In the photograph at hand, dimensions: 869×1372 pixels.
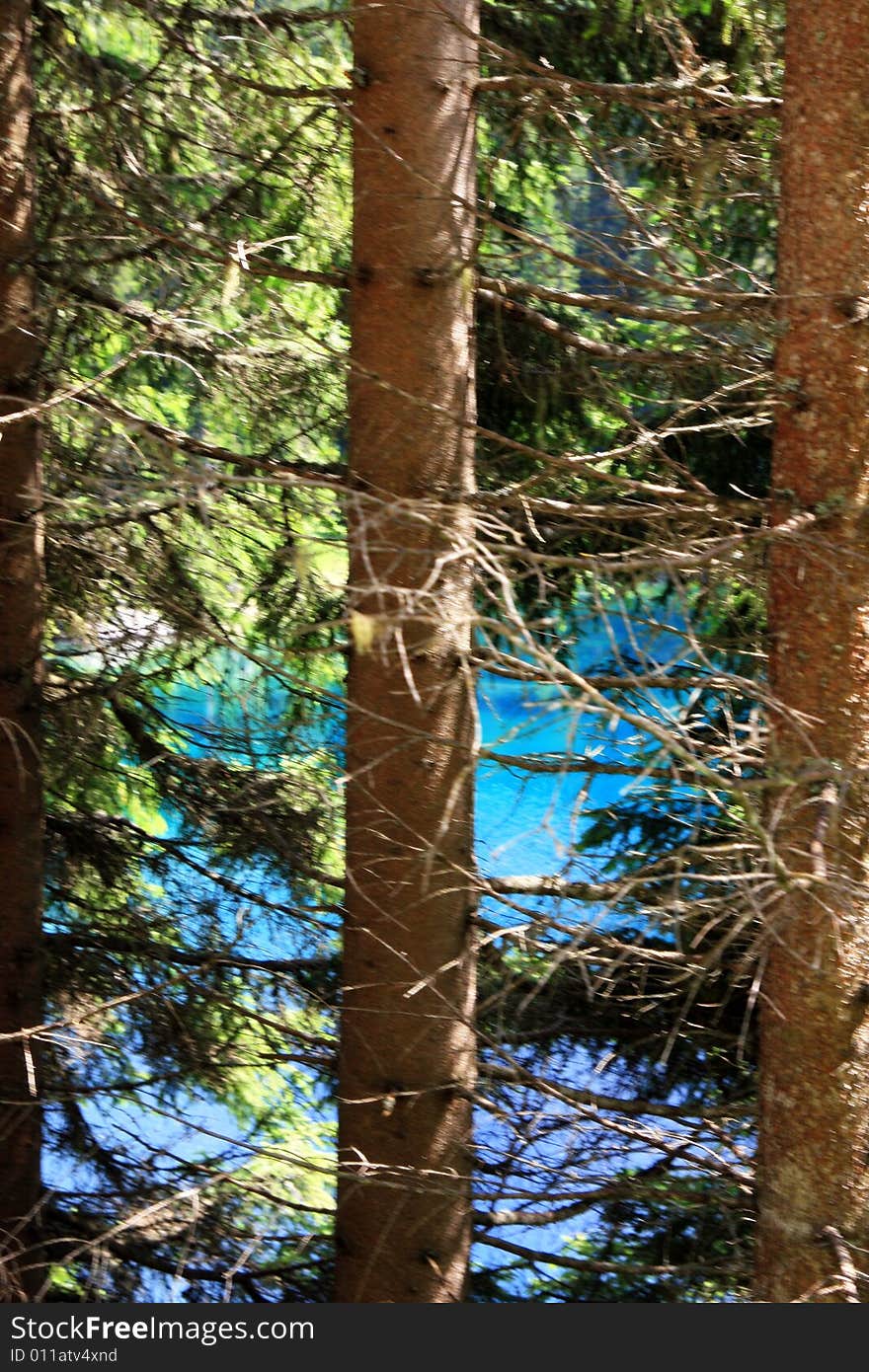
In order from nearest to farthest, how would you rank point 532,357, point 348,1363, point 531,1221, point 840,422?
point 840,422, point 348,1363, point 531,1221, point 532,357

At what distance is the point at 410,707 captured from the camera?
363 cm

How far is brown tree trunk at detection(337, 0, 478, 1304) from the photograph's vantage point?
11.6ft

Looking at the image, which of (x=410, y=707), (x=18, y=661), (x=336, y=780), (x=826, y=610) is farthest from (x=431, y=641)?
(x=18, y=661)

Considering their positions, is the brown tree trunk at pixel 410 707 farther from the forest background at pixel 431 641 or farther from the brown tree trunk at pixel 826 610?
the brown tree trunk at pixel 826 610

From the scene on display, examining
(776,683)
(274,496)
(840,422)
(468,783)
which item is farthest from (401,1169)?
(274,496)

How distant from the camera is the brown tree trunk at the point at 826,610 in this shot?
2.96m

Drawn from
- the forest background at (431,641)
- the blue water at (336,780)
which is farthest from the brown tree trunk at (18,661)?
the blue water at (336,780)

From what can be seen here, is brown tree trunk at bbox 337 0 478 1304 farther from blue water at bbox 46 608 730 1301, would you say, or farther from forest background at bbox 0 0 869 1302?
blue water at bbox 46 608 730 1301

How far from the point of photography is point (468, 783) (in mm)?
3619

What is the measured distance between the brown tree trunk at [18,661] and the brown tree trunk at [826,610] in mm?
2514

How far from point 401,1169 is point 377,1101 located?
444mm

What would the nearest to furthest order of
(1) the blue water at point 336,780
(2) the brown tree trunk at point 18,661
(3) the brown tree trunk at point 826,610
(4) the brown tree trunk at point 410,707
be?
(1) the blue water at point 336,780 < (3) the brown tree trunk at point 826,610 < (4) the brown tree trunk at point 410,707 < (2) the brown tree trunk at point 18,661

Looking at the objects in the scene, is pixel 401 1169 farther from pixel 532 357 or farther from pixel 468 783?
pixel 532 357

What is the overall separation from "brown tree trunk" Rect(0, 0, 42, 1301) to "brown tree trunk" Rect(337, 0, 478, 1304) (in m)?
1.36
